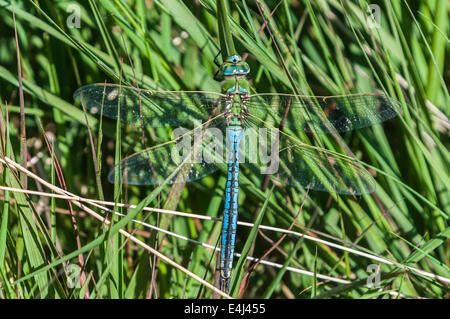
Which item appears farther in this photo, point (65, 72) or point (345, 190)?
point (65, 72)

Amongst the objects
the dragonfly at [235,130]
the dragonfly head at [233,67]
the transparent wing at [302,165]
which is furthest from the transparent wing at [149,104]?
the transparent wing at [302,165]

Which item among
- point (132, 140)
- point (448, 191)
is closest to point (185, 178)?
point (132, 140)

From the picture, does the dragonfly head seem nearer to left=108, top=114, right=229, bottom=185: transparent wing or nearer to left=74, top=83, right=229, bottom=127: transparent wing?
left=74, top=83, right=229, bottom=127: transparent wing

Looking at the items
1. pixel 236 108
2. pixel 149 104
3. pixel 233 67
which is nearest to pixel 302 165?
pixel 236 108

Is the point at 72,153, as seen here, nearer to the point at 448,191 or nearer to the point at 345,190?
the point at 345,190

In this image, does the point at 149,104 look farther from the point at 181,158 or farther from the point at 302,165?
the point at 302,165

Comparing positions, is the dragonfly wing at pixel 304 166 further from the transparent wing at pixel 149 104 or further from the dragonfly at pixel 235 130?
the transparent wing at pixel 149 104

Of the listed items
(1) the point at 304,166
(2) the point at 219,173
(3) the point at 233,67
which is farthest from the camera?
(2) the point at 219,173
